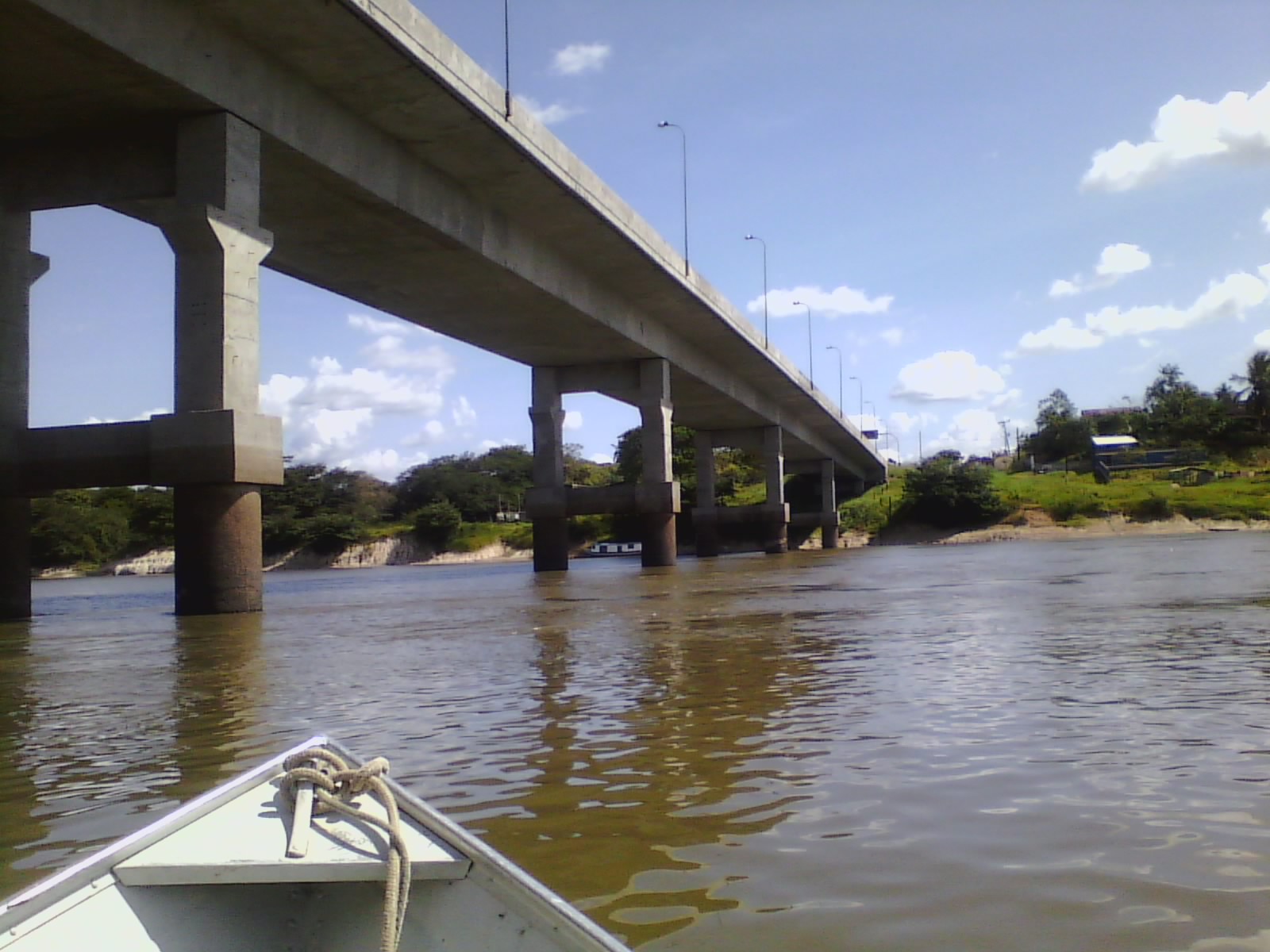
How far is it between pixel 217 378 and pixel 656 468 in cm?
2542

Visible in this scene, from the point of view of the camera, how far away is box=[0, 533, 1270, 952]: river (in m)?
3.19

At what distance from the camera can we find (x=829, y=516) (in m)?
77.5

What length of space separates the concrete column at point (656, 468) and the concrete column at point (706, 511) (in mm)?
15396

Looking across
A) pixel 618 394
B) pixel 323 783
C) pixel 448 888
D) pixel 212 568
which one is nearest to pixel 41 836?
pixel 323 783

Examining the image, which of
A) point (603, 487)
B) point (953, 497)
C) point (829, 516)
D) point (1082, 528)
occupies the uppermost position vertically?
point (603, 487)

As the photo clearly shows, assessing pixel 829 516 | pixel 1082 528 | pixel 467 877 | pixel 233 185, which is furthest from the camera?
pixel 829 516

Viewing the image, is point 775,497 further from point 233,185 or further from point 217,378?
point 217,378

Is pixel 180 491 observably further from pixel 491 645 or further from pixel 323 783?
pixel 323 783

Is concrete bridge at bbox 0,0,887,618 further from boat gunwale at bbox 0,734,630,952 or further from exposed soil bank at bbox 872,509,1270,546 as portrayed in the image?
exposed soil bank at bbox 872,509,1270,546

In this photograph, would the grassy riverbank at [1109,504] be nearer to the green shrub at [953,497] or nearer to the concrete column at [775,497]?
the green shrub at [953,497]

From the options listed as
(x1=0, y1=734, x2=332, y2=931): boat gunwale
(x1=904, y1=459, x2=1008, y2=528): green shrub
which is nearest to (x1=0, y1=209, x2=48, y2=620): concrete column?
(x1=0, y1=734, x2=332, y2=931): boat gunwale

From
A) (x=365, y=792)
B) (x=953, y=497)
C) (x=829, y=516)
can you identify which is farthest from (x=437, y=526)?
(x=365, y=792)

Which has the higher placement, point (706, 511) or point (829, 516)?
point (706, 511)

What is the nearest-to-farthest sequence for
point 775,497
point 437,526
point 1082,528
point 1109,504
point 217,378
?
1. point 217,378
2. point 775,497
3. point 1082,528
4. point 1109,504
5. point 437,526
